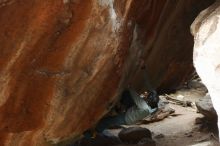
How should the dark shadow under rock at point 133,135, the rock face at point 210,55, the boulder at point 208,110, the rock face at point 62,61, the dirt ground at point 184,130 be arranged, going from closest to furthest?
the rock face at point 210,55
the rock face at point 62,61
the dirt ground at point 184,130
the dark shadow under rock at point 133,135
the boulder at point 208,110

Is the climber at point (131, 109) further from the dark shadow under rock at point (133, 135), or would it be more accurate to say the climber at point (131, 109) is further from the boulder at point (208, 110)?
the boulder at point (208, 110)

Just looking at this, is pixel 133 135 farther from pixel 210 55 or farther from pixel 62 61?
pixel 210 55

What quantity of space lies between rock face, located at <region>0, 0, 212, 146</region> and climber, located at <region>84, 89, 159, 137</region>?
35 cm

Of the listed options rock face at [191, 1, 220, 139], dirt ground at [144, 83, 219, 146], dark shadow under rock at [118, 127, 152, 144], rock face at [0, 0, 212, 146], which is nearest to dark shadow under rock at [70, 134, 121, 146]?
dark shadow under rock at [118, 127, 152, 144]

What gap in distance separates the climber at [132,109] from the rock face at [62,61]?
353mm

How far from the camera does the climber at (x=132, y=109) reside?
552 cm

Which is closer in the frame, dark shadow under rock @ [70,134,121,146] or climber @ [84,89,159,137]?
climber @ [84,89,159,137]

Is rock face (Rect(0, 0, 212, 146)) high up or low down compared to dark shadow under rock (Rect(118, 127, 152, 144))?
up

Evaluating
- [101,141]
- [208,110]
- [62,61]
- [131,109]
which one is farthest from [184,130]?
[62,61]

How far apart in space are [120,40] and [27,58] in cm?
117

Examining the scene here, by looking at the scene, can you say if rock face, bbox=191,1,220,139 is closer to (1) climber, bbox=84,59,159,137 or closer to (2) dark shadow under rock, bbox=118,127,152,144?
(1) climber, bbox=84,59,159,137

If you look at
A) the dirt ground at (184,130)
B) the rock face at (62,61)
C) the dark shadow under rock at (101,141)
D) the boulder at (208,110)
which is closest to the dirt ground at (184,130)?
the dirt ground at (184,130)

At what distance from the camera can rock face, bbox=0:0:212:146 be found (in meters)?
4.01

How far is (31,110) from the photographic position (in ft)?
14.9
